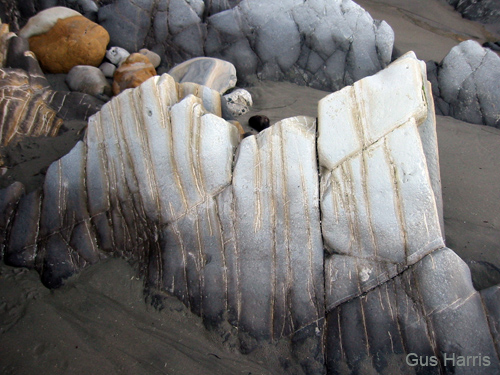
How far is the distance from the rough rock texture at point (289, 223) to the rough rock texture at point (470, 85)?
11.3ft

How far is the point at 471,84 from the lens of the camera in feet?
18.4

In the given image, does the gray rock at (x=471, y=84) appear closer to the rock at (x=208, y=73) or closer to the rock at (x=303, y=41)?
the rock at (x=303, y=41)

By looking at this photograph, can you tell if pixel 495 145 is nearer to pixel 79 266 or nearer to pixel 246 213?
pixel 246 213

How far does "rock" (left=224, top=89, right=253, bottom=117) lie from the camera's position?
5438 mm

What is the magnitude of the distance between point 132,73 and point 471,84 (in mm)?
4923

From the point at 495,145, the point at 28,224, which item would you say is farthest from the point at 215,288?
the point at 495,145

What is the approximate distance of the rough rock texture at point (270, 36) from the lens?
6094mm

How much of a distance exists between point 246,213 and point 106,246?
130cm

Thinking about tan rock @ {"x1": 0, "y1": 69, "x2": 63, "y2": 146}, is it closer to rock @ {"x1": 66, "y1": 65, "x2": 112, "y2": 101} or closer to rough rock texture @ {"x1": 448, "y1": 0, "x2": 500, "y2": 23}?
rock @ {"x1": 66, "y1": 65, "x2": 112, "y2": 101}

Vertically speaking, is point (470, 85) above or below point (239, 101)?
above

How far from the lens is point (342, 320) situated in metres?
2.56

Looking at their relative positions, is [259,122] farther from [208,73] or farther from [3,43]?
[3,43]

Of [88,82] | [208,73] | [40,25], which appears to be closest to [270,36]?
[208,73]

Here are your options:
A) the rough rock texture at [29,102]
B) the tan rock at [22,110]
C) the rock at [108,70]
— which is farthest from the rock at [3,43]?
the rock at [108,70]
